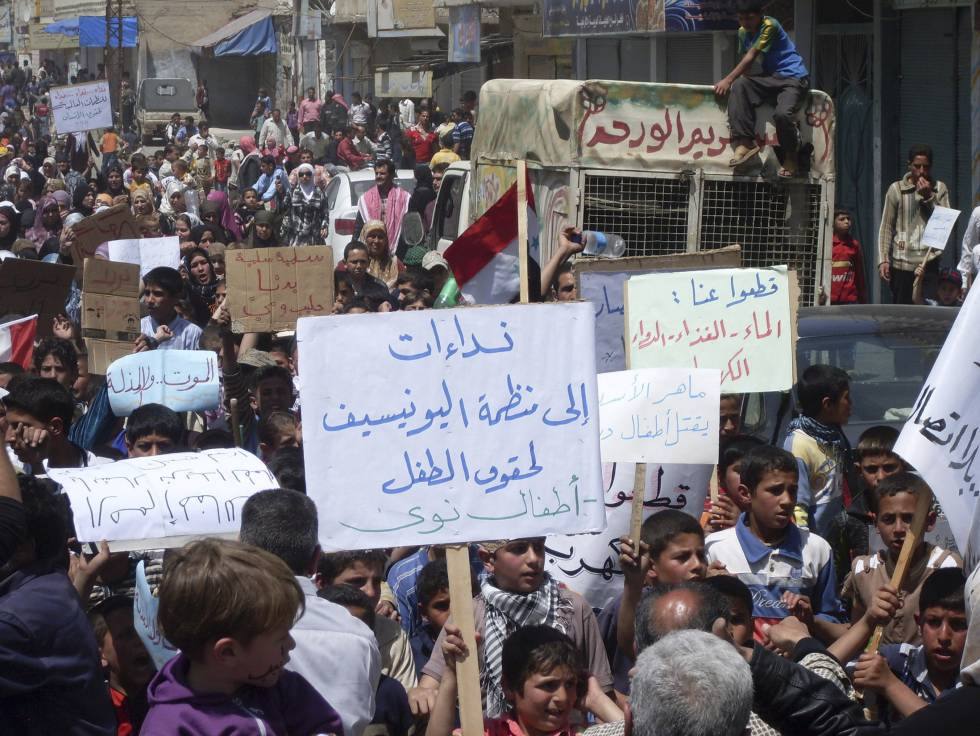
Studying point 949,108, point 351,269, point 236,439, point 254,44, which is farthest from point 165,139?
point 236,439

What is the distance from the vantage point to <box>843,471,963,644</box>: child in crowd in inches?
187

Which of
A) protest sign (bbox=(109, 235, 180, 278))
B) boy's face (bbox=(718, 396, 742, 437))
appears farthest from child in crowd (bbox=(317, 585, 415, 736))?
protest sign (bbox=(109, 235, 180, 278))

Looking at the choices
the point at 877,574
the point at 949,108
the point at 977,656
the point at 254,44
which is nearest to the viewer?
the point at 977,656

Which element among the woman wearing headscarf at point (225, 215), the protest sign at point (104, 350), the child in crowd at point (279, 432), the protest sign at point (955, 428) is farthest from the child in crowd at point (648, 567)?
the woman wearing headscarf at point (225, 215)

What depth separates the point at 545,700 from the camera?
3.86 meters

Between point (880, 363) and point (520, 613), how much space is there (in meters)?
3.63

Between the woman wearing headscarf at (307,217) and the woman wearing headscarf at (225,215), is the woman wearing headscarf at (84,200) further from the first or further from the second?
the woman wearing headscarf at (307,217)

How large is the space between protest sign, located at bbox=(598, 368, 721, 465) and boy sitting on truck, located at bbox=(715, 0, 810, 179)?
14.3ft

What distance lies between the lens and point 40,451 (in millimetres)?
5523

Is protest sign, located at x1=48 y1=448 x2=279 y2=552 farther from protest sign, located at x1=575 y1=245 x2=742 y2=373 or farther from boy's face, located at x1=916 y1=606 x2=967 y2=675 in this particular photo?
protest sign, located at x1=575 y1=245 x2=742 y2=373

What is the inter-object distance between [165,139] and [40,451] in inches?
1332

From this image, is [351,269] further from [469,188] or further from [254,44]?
[254,44]

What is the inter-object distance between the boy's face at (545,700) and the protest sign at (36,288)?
580cm

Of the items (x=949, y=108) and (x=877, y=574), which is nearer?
(x=877, y=574)
